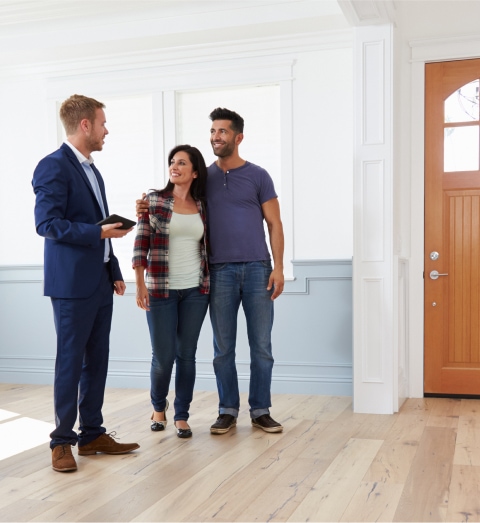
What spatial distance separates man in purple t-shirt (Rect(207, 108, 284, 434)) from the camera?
3.22 m

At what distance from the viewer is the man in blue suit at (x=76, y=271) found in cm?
257

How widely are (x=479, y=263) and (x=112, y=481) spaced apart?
8.80 feet

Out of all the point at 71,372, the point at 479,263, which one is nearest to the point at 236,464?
the point at 71,372

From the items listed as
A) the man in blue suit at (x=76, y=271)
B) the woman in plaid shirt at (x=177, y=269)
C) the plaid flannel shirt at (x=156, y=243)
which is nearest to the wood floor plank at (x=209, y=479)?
the woman in plaid shirt at (x=177, y=269)

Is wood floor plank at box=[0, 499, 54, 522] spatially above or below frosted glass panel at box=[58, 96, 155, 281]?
below

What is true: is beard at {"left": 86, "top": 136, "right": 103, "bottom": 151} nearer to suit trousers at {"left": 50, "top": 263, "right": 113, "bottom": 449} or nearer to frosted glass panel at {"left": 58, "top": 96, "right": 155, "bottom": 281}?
suit trousers at {"left": 50, "top": 263, "right": 113, "bottom": 449}

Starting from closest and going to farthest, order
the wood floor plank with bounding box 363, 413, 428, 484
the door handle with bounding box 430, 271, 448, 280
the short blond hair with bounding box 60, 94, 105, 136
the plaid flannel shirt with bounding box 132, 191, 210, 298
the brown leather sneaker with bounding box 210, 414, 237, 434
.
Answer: the wood floor plank with bounding box 363, 413, 428, 484 → the short blond hair with bounding box 60, 94, 105, 136 → the plaid flannel shirt with bounding box 132, 191, 210, 298 → the brown leather sneaker with bounding box 210, 414, 237, 434 → the door handle with bounding box 430, 271, 448, 280

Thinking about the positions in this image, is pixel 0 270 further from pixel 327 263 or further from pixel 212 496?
pixel 212 496

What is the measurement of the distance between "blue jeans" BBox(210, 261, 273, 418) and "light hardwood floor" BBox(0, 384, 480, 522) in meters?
0.18

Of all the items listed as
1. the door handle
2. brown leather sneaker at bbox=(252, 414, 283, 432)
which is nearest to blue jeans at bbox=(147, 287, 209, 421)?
brown leather sneaker at bbox=(252, 414, 283, 432)

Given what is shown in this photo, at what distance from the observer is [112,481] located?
2.48m

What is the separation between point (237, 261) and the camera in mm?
3221

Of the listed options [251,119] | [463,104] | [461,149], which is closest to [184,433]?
[251,119]

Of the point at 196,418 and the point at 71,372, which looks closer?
the point at 71,372
